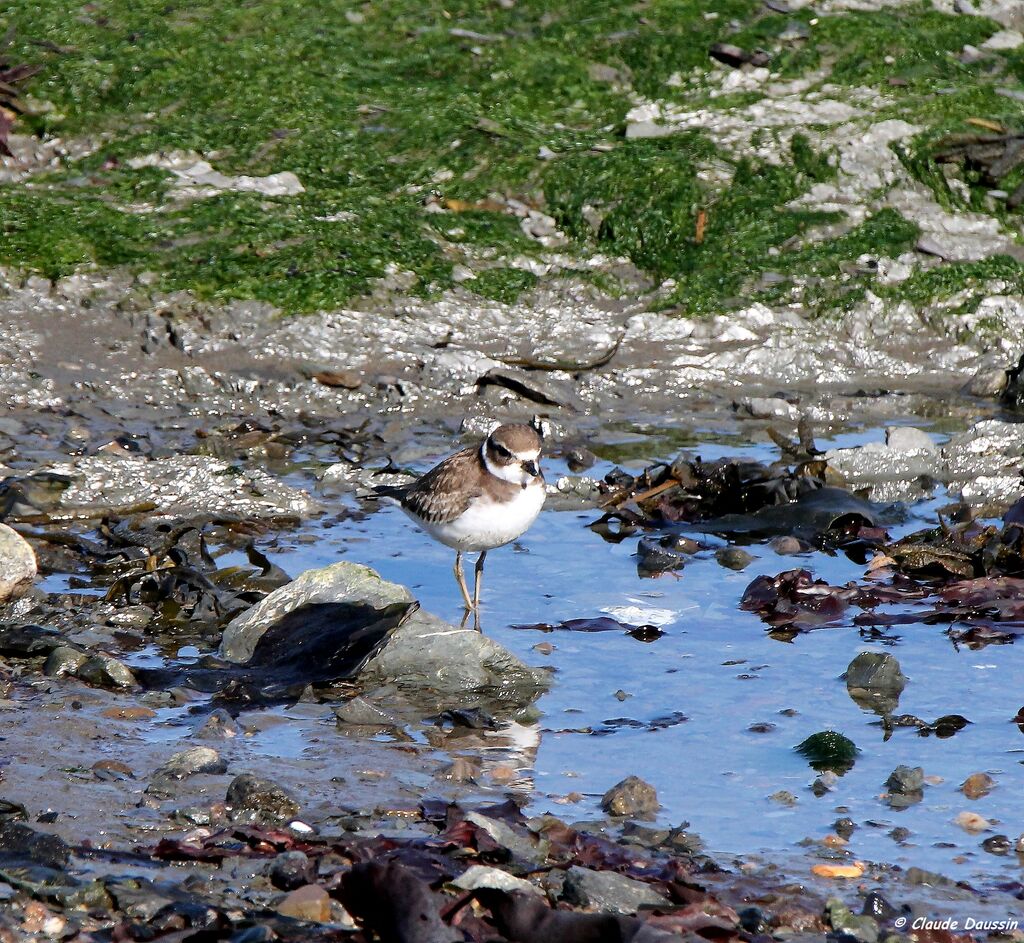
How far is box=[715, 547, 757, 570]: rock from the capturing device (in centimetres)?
743

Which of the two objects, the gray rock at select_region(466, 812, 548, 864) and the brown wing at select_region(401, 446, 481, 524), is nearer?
the gray rock at select_region(466, 812, 548, 864)

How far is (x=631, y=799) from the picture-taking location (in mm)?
4766

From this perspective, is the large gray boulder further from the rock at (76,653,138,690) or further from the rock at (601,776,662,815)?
the rock at (601,776,662,815)

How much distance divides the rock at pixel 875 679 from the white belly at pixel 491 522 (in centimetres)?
162

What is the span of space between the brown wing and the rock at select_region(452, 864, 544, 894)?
2.76m

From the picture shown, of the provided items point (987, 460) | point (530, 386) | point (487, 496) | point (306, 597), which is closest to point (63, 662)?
point (306, 597)

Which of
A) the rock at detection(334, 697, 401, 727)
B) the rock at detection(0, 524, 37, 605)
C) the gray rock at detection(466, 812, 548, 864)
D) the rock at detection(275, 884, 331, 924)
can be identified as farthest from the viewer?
the rock at detection(0, 524, 37, 605)

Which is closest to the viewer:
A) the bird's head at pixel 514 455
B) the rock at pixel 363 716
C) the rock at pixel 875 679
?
the rock at pixel 363 716

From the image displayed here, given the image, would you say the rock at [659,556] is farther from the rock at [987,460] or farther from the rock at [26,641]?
the rock at [26,641]

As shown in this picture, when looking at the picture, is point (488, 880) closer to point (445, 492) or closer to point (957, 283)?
point (445, 492)

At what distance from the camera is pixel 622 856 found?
4.39 m

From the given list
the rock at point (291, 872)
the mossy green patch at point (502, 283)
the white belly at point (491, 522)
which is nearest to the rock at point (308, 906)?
the rock at point (291, 872)

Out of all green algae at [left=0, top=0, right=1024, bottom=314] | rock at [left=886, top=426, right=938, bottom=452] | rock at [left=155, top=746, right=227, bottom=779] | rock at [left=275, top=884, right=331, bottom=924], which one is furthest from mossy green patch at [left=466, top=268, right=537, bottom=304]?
rock at [left=275, top=884, right=331, bottom=924]

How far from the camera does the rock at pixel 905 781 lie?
196 inches
